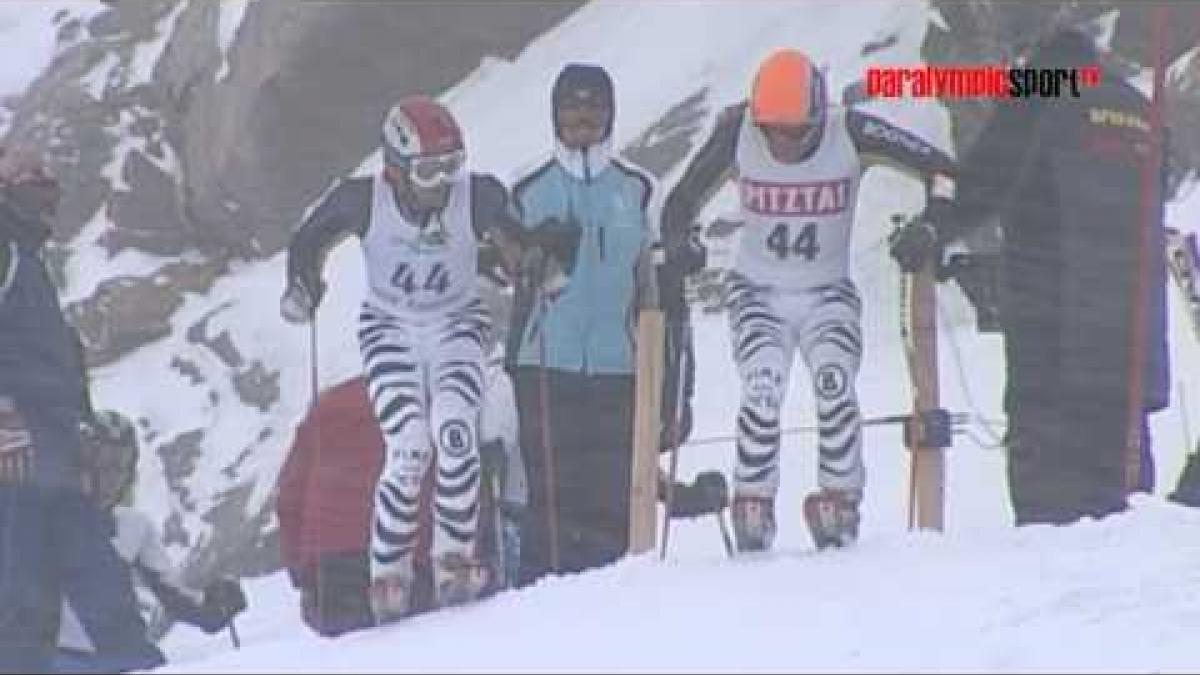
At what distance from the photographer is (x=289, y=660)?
7.14 m

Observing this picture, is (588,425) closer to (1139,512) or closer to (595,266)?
(595,266)

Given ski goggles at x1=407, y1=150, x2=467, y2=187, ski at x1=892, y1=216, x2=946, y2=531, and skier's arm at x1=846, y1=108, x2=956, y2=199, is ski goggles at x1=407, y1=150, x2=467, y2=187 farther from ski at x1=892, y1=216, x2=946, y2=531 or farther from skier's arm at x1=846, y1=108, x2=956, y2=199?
ski at x1=892, y1=216, x2=946, y2=531

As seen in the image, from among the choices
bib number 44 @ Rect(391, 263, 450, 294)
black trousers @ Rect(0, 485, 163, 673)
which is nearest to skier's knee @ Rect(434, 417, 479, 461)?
bib number 44 @ Rect(391, 263, 450, 294)

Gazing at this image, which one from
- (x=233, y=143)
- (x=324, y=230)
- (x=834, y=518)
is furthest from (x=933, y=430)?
(x=233, y=143)

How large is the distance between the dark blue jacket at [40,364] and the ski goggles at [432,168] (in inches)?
59.2

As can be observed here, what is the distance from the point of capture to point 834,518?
8.38m

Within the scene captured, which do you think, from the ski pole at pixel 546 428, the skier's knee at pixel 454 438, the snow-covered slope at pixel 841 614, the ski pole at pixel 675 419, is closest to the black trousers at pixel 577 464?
the ski pole at pixel 546 428

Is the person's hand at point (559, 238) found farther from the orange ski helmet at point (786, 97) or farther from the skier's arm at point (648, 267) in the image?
the orange ski helmet at point (786, 97)

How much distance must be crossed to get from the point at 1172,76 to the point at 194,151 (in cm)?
968

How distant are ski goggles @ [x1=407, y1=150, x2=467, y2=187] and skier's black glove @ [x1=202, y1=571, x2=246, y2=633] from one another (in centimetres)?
183

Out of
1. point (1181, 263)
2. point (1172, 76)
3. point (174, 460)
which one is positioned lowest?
point (174, 460)

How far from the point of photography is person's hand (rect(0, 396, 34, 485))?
29.1ft

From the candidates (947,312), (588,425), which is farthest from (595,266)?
(947,312)

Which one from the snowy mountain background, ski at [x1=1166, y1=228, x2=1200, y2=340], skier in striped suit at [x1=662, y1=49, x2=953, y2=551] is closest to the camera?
the snowy mountain background
